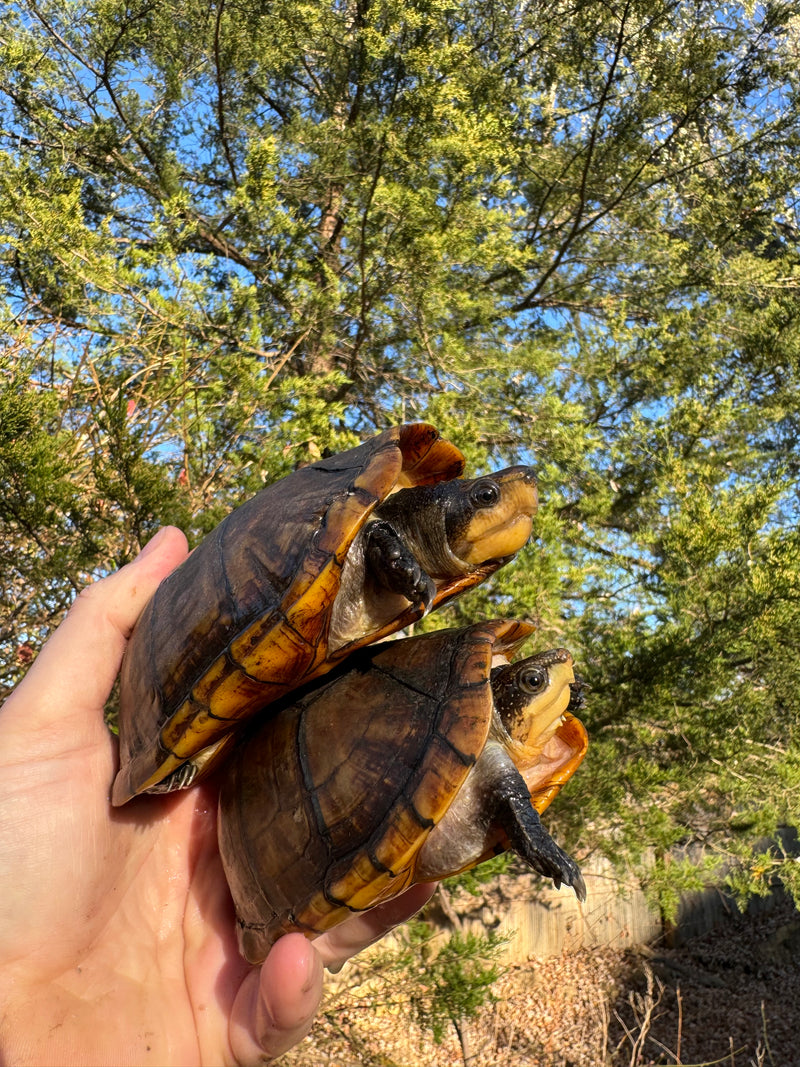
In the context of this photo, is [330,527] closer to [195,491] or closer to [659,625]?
[195,491]

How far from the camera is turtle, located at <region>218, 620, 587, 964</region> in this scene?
142 centimetres

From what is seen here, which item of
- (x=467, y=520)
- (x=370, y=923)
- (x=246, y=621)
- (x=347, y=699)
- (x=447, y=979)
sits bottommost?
(x=447, y=979)

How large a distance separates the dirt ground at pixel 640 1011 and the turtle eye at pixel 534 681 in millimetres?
3428

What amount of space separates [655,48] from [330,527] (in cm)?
426

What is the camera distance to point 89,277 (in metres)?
3.04

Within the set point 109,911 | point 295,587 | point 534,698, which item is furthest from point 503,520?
point 109,911

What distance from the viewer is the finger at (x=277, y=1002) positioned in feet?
4.72

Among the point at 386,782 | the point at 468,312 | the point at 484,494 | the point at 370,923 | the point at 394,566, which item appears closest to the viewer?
the point at 386,782

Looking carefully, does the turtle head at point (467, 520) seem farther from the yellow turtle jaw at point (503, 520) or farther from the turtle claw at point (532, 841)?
the turtle claw at point (532, 841)

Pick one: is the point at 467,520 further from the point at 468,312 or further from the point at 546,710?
the point at 468,312

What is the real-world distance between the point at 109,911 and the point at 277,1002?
0.52 meters

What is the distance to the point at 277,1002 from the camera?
1.46 metres

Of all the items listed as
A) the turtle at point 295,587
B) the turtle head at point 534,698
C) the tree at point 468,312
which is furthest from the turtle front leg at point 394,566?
the tree at point 468,312

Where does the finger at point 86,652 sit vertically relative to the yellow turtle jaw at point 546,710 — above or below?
above
